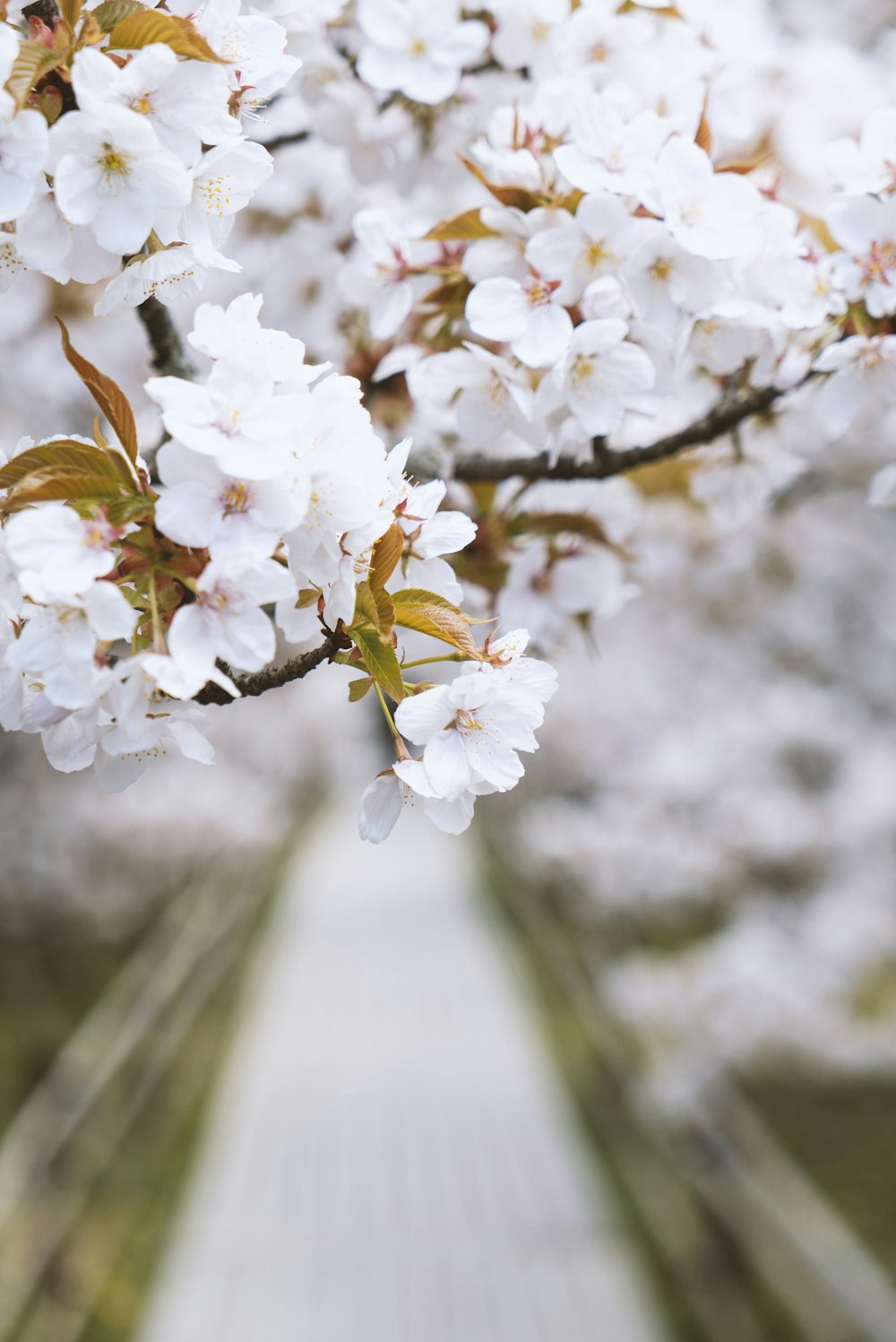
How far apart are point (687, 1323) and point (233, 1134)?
2.33 meters

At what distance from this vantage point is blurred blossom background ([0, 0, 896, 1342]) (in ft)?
6.46

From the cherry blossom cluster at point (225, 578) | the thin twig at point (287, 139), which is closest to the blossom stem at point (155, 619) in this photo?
the cherry blossom cluster at point (225, 578)

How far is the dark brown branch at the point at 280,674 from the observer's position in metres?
0.89

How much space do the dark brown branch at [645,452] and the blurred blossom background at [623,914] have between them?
17 cm

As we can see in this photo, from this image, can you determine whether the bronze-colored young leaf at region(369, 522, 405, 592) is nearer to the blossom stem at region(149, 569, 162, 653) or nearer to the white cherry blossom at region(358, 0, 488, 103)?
the blossom stem at region(149, 569, 162, 653)

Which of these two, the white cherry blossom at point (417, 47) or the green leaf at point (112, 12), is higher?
the white cherry blossom at point (417, 47)

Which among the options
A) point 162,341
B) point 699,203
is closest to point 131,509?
point 162,341

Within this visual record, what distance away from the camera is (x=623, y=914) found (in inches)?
251

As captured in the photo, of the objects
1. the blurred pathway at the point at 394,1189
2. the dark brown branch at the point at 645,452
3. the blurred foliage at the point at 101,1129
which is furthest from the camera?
the blurred pathway at the point at 394,1189

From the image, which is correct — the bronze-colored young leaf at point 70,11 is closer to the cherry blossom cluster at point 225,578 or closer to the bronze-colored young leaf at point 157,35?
the bronze-colored young leaf at point 157,35

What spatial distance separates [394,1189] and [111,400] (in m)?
4.45

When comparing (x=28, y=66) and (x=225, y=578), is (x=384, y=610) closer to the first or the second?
(x=225, y=578)

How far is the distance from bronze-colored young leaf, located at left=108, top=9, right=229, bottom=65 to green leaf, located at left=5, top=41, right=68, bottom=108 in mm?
63

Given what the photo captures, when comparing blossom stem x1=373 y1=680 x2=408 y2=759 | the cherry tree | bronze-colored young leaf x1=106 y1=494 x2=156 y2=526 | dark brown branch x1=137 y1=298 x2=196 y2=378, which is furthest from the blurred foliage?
bronze-colored young leaf x1=106 y1=494 x2=156 y2=526
